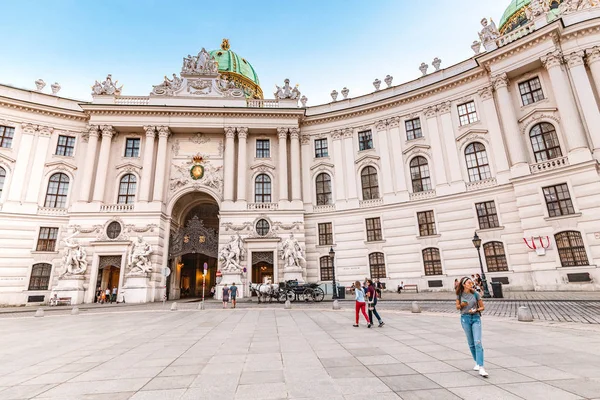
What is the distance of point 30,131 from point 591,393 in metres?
40.4

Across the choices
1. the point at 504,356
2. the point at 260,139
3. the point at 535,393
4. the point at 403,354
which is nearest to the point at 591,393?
the point at 535,393

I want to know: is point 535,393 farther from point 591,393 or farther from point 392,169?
point 392,169

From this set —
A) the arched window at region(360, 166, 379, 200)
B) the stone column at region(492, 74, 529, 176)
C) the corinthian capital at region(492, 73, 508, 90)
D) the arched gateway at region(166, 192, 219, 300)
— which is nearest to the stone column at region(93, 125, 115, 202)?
the arched gateway at region(166, 192, 219, 300)

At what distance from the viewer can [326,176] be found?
105 ft

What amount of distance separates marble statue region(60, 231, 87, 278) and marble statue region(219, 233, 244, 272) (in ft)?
38.2

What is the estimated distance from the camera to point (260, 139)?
3288cm

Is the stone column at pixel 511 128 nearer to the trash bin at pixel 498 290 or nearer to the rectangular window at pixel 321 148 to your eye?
the trash bin at pixel 498 290

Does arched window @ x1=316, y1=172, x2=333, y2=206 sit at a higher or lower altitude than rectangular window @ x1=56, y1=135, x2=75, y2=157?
lower

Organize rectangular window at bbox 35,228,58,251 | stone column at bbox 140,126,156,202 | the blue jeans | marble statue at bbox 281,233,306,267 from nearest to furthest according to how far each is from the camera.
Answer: the blue jeans < marble statue at bbox 281,233,306,267 < rectangular window at bbox 35,228,58,251 < stone column at bbox 140,126,156,202

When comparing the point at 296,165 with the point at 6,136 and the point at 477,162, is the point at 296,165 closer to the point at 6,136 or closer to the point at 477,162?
the point at 477,162

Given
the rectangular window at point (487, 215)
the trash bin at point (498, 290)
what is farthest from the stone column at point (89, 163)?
the rectangular window at point (487, 215)

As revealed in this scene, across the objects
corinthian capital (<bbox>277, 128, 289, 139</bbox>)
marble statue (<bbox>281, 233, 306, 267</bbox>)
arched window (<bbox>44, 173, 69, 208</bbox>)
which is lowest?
marble statue (<bbox>281, 233, 306, 267</bbox>)

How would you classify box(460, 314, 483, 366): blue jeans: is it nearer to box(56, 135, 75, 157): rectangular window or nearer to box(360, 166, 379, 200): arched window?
box(360, 166, 379, 200): arched window

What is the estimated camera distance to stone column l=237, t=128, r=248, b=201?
2960cm
